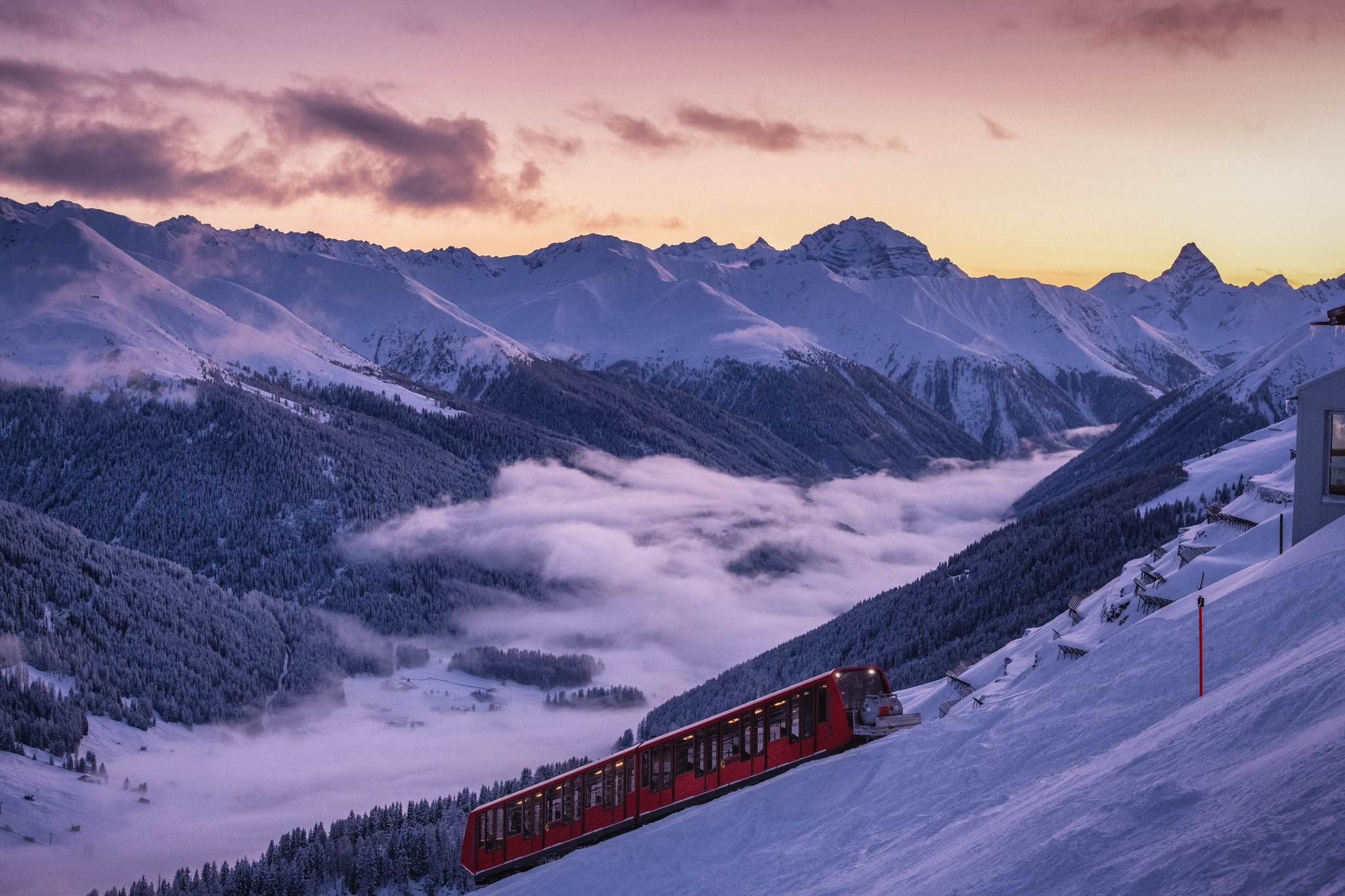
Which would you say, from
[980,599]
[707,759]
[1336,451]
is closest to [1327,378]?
[1336,451]

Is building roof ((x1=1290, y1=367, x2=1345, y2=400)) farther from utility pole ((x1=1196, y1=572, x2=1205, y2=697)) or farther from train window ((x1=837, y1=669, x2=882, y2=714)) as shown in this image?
train window ((x1=837, y1=669, x2=882, y2=714))

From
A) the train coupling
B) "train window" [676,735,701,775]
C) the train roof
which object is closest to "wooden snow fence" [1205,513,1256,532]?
the train roof

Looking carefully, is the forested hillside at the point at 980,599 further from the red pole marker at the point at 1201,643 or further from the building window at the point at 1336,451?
the red pole marker at the point at 1201,643

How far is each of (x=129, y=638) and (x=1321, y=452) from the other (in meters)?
166

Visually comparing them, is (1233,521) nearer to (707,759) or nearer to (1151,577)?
(1151,577)

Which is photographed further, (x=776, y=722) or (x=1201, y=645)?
(x=776, y=722)

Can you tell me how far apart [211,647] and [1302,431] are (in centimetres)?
17165

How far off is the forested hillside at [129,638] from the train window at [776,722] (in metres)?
133

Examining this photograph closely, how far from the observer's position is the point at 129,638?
16625 cm

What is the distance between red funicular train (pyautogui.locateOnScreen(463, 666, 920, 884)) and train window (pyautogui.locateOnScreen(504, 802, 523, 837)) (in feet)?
0.64

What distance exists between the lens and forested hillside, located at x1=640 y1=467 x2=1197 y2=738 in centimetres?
10681

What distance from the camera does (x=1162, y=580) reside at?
50.4 m

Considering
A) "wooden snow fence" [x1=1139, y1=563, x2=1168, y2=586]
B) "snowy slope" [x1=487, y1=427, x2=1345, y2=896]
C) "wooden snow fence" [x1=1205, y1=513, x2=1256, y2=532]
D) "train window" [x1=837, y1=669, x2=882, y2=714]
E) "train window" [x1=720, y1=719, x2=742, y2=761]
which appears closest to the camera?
"snowy slope" [x1=487, y1=427, x2=1345, y2=896]

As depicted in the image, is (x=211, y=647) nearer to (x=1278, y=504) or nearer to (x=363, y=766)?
(x=363, y=766)
